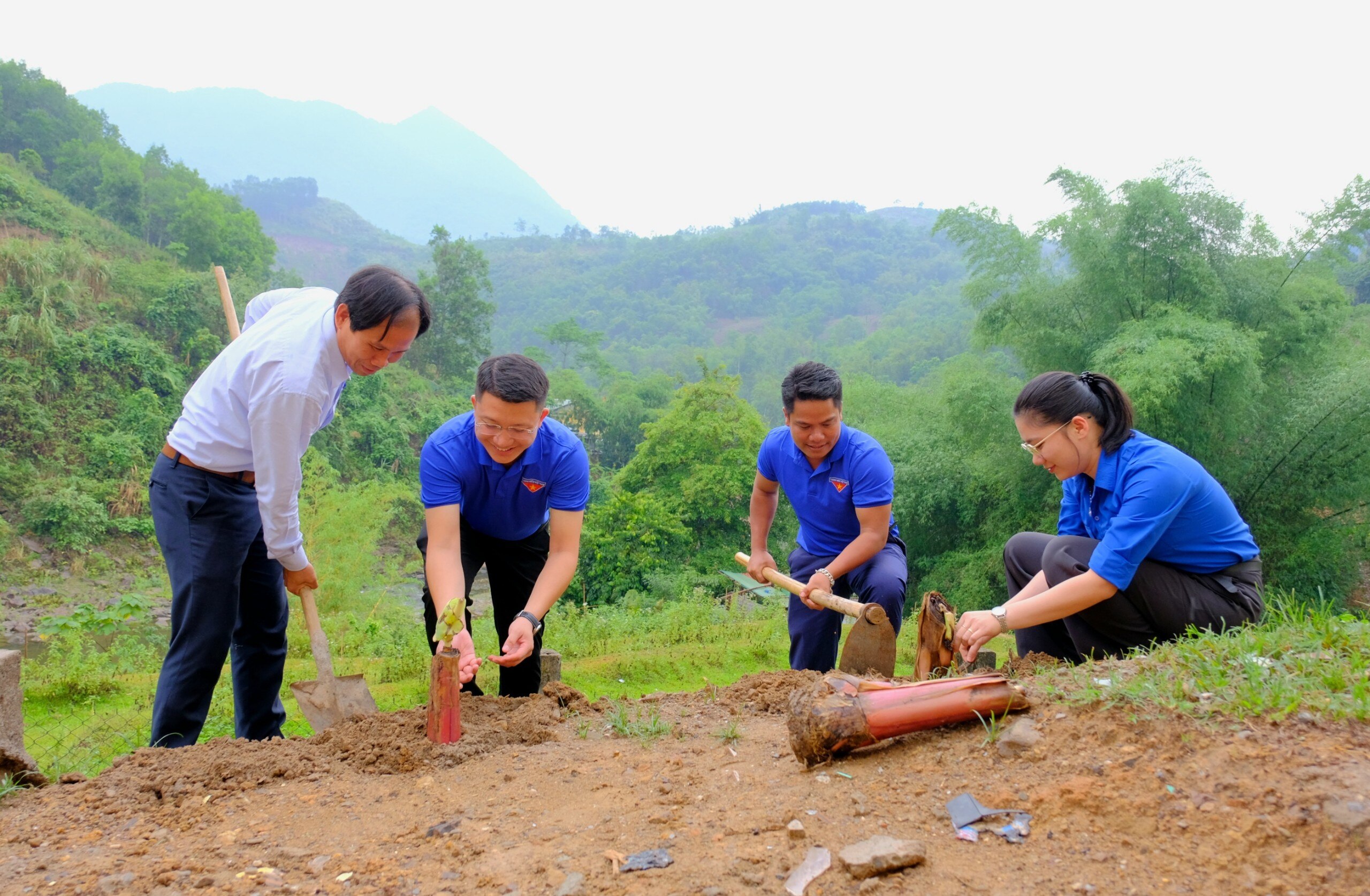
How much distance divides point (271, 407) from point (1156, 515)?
2.89m

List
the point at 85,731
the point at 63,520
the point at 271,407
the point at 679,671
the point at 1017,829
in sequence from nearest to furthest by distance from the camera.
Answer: the point at 1017,829
the point at 271,407
the point at 85,731
the point at 679,671
the point at 63,520

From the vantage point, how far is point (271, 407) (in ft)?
9.10

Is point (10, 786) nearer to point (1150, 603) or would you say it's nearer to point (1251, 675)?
point (1251, 675)

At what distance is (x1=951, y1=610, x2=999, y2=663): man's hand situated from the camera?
9.47 feet

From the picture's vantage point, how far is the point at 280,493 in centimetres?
289

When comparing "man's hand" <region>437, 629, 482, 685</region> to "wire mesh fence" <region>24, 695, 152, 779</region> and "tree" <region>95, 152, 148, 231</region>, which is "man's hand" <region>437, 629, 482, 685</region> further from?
"tree" <region>95, 152, 148, 231</region>

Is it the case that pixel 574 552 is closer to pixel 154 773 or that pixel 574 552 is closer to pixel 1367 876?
pixel 154 773

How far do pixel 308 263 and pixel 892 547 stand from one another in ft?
242

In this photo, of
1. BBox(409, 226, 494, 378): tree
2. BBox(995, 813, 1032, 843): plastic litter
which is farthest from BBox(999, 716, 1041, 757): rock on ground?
BBox(409, 226, 494, 378): tree

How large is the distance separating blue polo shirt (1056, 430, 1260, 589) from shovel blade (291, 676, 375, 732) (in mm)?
2708

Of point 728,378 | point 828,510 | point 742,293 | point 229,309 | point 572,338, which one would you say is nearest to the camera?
point 229,309

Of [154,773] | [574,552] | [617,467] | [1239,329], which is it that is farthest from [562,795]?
[617,467]

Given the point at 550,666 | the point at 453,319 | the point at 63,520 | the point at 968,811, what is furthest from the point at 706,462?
the point at 968,811

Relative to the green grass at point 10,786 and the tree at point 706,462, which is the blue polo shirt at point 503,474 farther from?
the tree at point 706,462
